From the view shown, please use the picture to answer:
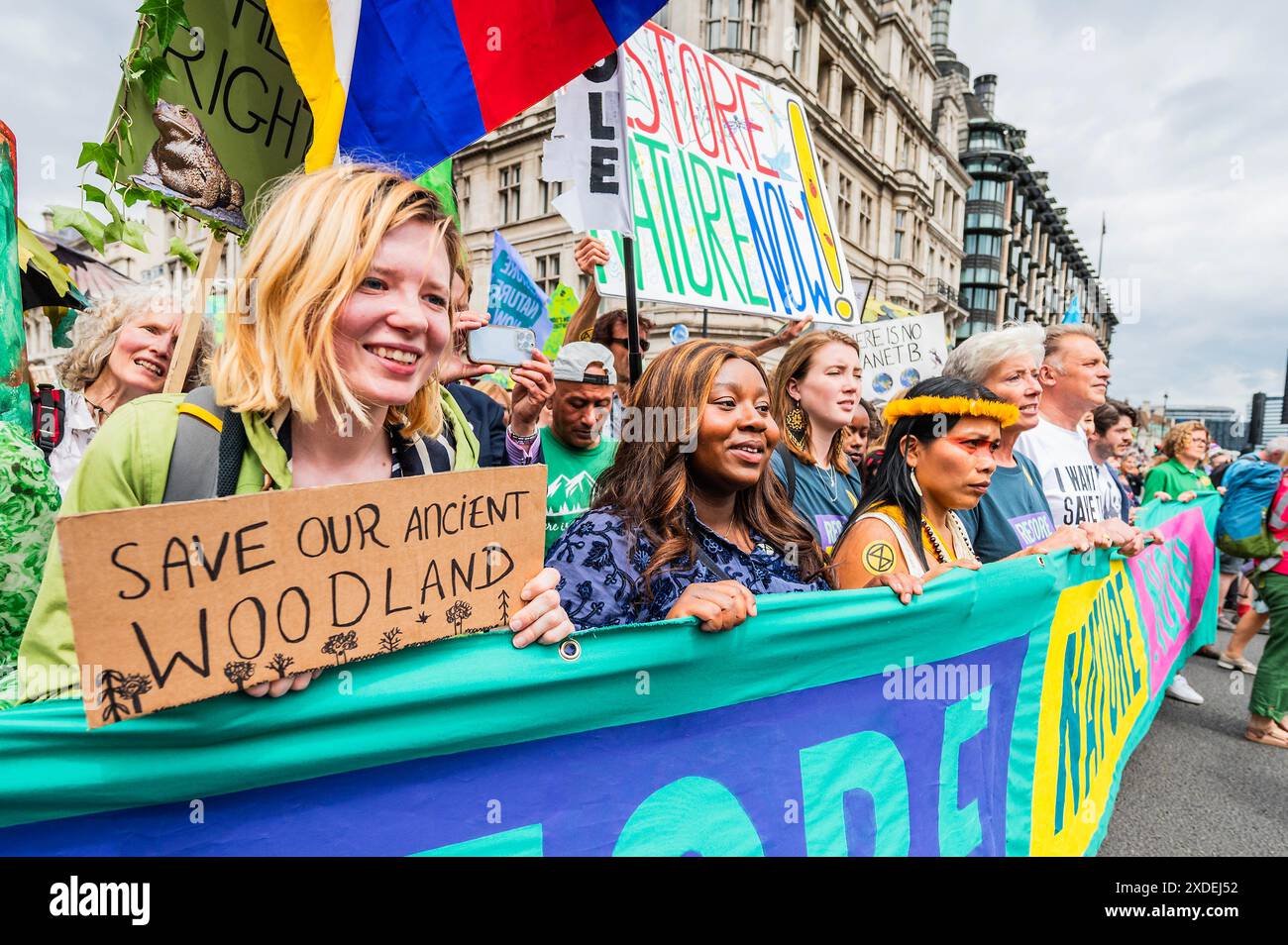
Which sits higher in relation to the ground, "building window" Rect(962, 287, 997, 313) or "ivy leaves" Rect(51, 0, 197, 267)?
"building window" Rect(962, 287, 997, 313)

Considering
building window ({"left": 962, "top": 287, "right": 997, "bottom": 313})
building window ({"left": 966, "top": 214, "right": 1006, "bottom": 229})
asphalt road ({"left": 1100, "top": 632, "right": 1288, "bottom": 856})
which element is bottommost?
asphalt road ({"left": 1100, "top": 632, "right": 1288, "bottom": 856})

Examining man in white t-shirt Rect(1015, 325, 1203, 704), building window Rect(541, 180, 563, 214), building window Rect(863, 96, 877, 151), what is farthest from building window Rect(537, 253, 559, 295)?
man in white t-shirt Rect(1015, 325, 1203, 704)

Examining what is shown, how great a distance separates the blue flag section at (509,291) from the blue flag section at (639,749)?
4.05 metres

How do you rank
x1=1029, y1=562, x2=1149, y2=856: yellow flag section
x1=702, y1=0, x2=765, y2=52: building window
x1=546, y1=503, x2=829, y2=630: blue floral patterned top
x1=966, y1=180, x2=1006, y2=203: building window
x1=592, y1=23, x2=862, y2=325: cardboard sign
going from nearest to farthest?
x1=546, y1=503, x2=829, y2=630: blue floral patterned top, x1=1029, y1=562, x2=1149, y2=856: yellow flag section, x1=592, y1=23, x2=862, y2=325: cardboard sign, x1=702, y1=0, x2=765, y2=52: building window, x1=966, y1=180, x2=1006, y2=203: building window

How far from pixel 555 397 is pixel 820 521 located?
125 cm

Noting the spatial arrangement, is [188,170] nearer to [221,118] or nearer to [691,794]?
[221,118]

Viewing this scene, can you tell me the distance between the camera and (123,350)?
94.2 inches

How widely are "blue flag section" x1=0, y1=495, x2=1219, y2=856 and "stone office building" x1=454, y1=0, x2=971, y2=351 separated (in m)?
17.2

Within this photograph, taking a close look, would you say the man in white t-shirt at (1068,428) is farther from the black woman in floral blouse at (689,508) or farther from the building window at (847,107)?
the building window at (847,107)

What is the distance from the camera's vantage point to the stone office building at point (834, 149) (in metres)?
22.3

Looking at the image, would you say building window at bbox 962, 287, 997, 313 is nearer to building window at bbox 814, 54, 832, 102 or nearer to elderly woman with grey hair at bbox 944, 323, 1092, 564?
building window at bbox 814, 54, 832, 102

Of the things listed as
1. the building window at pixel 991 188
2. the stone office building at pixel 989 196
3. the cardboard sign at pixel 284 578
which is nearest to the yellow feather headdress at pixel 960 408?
the cardboard sign at pixel 284 578

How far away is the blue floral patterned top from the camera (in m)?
1.68

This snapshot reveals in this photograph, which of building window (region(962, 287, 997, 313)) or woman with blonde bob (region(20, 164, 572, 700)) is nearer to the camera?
woman with blonde bob (region(20, 164, 572, 700))
